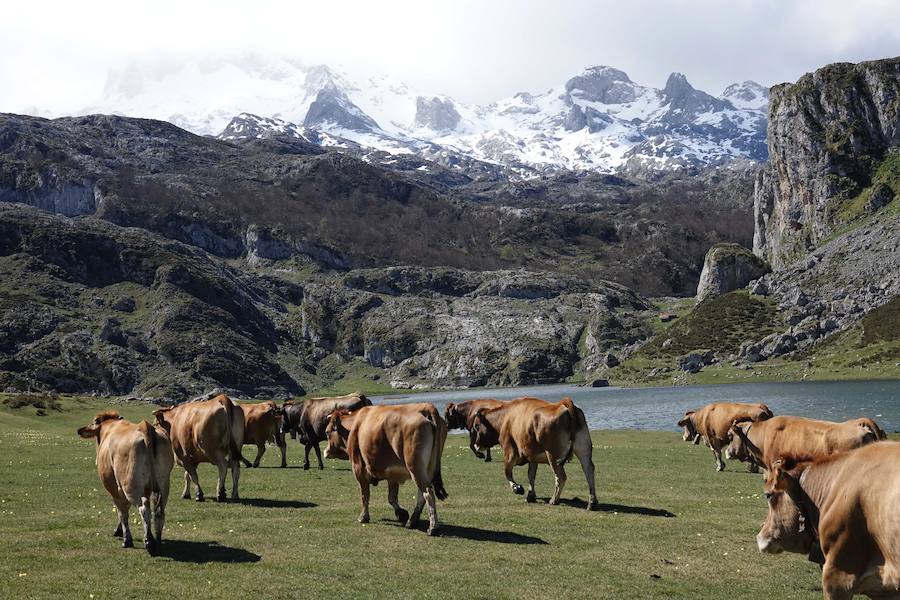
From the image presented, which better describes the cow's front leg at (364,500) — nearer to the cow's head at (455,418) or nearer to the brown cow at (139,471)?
the brown cow at (139,471)

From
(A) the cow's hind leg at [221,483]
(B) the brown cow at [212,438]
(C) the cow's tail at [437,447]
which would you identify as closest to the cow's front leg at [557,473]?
(C) the cow's tail at [437,447]

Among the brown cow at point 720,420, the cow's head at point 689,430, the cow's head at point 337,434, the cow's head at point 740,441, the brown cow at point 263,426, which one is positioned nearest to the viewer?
the cow's head at point 740,441

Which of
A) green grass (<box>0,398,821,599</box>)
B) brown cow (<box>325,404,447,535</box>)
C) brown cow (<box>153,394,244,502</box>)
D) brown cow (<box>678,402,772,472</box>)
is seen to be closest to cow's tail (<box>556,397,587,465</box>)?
green grass (<box>0,398,821,599</box>)

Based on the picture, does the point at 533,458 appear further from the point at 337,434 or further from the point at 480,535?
the point at 337,434

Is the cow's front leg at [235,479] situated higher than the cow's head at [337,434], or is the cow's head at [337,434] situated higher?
the cow's head at [337,434]

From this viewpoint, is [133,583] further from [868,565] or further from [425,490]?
[868,565]

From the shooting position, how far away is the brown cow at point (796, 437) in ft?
69.7

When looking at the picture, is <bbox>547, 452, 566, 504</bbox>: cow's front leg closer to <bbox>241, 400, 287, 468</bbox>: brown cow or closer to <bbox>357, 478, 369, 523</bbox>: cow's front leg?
<bbox>357, 478, 369, 523</bbox>: cow's front leg

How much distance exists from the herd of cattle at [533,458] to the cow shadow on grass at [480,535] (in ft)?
1.59

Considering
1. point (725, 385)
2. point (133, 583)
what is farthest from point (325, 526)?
point (725, 385)

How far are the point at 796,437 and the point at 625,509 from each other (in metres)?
5.54

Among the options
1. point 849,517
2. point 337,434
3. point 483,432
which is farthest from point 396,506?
point 849,517

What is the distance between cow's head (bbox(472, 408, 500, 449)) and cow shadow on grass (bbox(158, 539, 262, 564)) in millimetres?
13403

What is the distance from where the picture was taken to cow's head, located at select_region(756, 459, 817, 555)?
36.9ft
